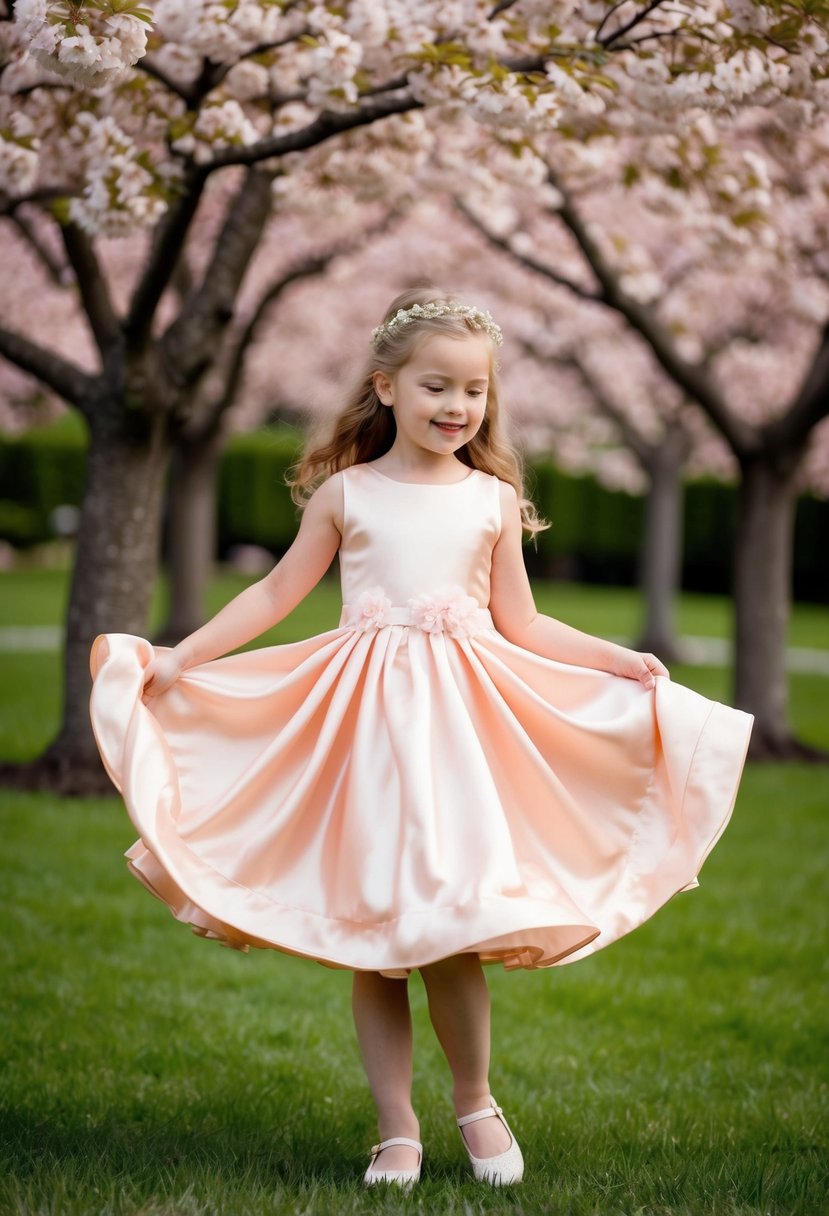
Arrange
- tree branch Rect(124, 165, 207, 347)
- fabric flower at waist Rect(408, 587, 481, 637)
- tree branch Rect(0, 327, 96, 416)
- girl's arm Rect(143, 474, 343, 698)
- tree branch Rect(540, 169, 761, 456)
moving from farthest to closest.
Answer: tree branch Rect(540, 169, 761, 456) < tree branch Rect(0, 327, 96, 416) < tree branch Rect(124, 165, 207, 347) < girl's arm Rect(143, 474, 343, 698) < fabric flower at waist Rect(408, 587, 481, 637)

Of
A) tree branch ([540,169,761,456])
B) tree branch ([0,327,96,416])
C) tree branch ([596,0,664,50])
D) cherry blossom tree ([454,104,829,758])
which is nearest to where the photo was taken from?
tree branch ([596,0,664,50])

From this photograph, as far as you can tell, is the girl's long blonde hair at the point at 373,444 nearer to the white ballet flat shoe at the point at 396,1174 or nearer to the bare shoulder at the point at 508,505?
the bare shoulder at the point at 508,505

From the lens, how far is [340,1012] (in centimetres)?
409

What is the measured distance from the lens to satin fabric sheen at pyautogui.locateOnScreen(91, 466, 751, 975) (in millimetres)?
2518

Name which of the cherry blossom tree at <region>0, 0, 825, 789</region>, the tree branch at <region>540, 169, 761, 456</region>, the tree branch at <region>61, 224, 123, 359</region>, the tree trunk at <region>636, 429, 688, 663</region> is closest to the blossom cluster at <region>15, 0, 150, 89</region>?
the cherry blossom tree at <region>0, 0, 825, 789</region>

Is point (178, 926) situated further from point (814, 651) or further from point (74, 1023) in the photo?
point (814, 651)

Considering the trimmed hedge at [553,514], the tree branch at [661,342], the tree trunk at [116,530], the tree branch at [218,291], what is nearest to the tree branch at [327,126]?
the tree branch at [218,291]

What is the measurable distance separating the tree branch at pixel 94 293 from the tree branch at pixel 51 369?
0.16m

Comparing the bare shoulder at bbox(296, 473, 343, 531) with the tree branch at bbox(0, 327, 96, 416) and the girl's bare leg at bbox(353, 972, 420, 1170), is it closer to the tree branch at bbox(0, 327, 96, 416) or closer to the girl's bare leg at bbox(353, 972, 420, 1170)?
the girl's bare leg at bbox(353, 972, 420, 1170)

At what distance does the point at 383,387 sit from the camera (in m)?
2.95

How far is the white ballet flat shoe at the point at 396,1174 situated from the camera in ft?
8.59

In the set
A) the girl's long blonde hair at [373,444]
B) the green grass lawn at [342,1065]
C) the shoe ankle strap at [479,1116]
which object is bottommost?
the green grass lawn at [342,1065]

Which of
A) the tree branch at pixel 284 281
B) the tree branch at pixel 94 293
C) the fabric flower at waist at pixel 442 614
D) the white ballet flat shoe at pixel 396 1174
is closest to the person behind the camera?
the white ballet flat shoe at pixel 396 1174

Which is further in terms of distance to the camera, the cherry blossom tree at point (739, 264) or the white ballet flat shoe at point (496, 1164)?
the cherry blossom tree at point (739, 264)
